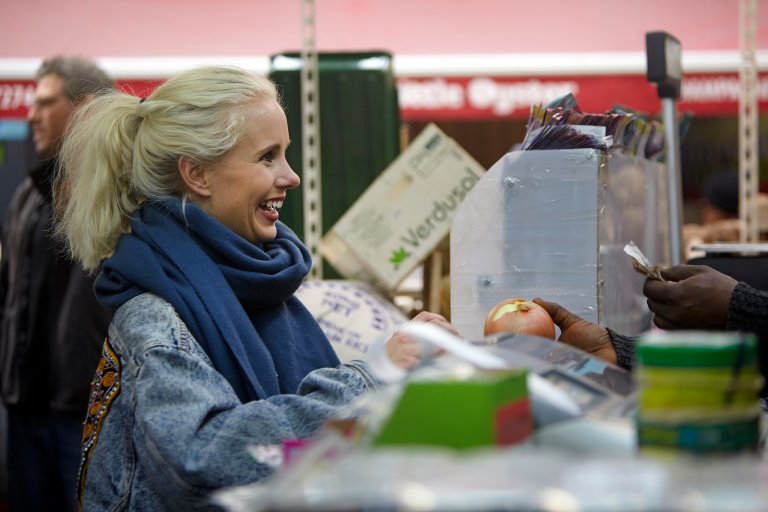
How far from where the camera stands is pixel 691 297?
2.25m

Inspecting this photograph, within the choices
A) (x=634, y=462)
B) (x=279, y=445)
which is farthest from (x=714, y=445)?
(x=279, y=445)

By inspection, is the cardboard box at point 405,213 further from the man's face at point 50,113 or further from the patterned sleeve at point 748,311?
the patterned sleeve at point 748,311

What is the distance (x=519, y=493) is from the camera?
0.92m

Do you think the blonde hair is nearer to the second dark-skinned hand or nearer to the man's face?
the second dark-skinned hand

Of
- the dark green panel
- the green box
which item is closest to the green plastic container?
the green box

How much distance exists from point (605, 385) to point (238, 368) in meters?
0.93

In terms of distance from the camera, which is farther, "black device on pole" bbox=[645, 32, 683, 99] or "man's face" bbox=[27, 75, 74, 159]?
"man's face" bbox=[27, 75, 74, 159]

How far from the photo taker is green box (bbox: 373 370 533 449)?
3.55 feet

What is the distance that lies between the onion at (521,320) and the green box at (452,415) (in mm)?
1199

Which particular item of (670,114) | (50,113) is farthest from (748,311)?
(50,113)

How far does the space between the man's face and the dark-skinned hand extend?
277 cm

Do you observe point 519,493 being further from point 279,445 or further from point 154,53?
point 154,53

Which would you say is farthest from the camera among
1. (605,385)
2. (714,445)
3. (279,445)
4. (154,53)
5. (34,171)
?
(154,53)

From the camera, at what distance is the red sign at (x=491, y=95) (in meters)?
6.23
